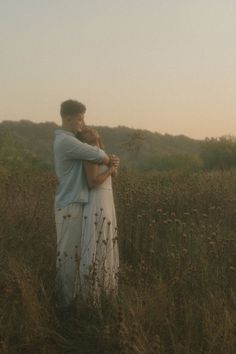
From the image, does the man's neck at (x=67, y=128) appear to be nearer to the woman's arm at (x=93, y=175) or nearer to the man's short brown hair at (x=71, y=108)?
the man's short brown hair at (x=71, y=108)

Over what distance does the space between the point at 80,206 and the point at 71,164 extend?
381 millimetres

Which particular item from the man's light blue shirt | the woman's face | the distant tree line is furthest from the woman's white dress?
the distant tree line

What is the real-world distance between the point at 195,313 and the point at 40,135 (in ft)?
153

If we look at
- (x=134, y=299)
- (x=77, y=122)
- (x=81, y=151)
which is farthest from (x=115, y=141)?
(x=134, y=299)

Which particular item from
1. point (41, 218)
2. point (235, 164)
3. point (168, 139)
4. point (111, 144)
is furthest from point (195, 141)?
point (41, 218)

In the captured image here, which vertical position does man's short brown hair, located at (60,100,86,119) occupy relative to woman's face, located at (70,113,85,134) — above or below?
above

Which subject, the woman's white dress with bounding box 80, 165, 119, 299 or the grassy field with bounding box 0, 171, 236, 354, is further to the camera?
the woman's white dress with bounding box 80, 165, 119, 299

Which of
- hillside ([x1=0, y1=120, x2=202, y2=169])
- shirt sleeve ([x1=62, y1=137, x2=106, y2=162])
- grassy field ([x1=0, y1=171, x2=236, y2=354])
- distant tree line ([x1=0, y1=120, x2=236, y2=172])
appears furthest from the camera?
hillside ([x1=0, y1=120, x2=202, y2=169])

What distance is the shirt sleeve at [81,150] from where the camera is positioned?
509cm

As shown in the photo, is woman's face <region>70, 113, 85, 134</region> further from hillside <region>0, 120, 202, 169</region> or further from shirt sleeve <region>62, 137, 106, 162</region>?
hillside <region>0, 120, 202, 169</region>

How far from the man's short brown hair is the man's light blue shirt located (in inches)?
6.9

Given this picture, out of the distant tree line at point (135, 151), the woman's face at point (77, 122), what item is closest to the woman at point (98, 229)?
the woman's face at point (77, 122)

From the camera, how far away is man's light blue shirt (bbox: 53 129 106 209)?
511 centimetres

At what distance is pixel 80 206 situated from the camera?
5262 millimetres
